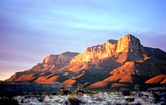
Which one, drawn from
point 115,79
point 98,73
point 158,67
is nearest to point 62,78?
point 98,73

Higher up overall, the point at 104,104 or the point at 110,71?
the point at 110,71

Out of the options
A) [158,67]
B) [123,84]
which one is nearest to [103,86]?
[123,84]

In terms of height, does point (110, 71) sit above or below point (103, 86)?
above

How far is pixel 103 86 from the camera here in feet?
443

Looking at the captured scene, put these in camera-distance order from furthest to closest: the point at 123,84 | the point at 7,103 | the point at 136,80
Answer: the point at 136,80 → the point at 123,84 → the point at 7,103

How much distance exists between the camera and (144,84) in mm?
134750

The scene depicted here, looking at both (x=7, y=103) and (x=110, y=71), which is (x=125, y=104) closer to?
(x=7, y=103)

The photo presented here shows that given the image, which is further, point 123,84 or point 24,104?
point 123,84

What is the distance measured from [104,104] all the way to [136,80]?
120m

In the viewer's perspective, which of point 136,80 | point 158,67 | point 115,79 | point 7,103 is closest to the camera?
point 7,103

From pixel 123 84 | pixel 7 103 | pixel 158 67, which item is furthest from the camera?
pixel 158 67

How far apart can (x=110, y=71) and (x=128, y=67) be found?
2251cm

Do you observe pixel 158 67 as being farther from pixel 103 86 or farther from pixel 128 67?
pixel 103 86

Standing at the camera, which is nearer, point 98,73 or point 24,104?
point 24,104
